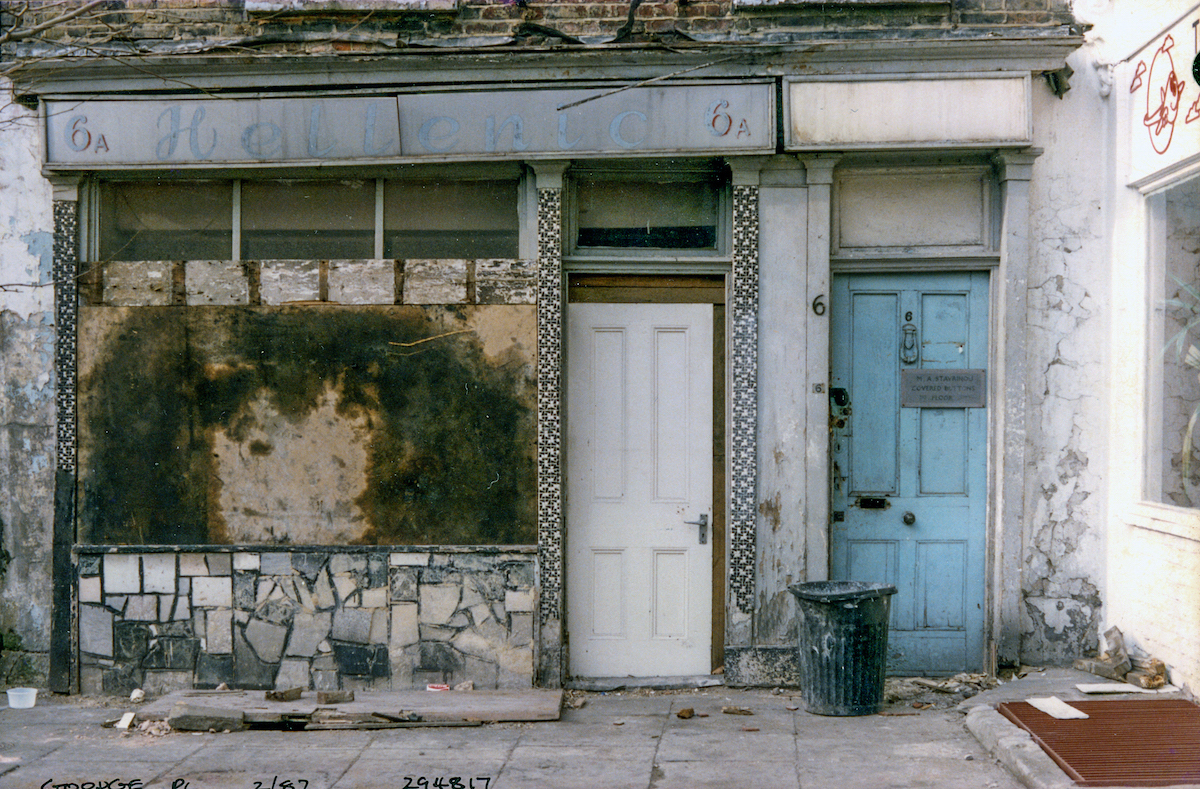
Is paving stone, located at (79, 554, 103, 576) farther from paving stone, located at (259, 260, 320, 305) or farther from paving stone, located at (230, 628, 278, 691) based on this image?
paving stone, located at (259, 260, 320, 305)

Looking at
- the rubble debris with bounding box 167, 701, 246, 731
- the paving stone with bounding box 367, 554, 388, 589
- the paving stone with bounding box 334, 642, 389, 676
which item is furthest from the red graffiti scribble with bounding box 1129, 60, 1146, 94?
the rubble debris with bounding box 167, 701, 246, 731

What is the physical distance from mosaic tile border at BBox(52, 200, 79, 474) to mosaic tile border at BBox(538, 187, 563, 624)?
3293 millimetres

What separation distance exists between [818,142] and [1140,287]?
230 centimetres

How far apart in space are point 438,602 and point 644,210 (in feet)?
10.2

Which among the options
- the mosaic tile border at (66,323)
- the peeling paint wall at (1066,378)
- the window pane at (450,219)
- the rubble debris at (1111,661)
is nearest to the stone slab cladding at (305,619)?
the mosaic tile border at (66,323)

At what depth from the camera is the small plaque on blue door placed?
22.3 feet

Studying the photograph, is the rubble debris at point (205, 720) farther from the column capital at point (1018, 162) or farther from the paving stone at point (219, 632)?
the column capital at point (1018, 162)

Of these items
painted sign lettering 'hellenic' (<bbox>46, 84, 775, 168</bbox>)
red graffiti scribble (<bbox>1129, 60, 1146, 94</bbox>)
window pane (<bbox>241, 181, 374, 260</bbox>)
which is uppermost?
red graffiti scribble (<bbox>1129, 60, 1146, 94</bbox>)

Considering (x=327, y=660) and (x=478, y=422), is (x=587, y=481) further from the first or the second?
(x=327, y=660)

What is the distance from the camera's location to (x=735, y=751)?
17.9 feet

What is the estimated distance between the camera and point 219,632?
22.3 ft

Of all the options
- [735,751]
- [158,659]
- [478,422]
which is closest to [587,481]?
[478,422]

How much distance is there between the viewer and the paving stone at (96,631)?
22.5 feet

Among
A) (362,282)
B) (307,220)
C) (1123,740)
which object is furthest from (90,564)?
(1123,740)
